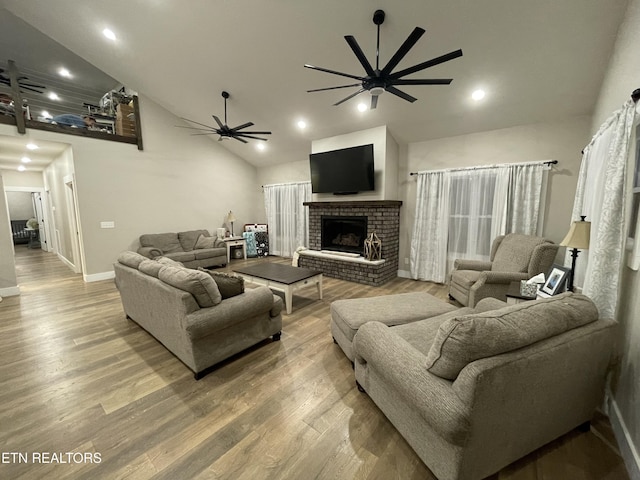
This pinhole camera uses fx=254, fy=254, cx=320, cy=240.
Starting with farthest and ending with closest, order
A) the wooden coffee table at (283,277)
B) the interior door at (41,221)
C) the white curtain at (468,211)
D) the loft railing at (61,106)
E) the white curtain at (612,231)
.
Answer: the interior door at (41,221) < the loft railing at (61,106) < the white curtain at (468,211) < the wooden coffee table at (283,277) < the white curtain at (612,231)

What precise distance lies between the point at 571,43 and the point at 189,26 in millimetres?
4457

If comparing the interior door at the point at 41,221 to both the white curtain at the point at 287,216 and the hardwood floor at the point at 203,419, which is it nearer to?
the white curtain at the point at 287,216

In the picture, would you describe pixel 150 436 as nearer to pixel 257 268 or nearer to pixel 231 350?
pixel 231 350

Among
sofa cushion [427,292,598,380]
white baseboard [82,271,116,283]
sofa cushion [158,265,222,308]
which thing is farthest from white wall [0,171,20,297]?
sofa cushion [427,292,598,380]

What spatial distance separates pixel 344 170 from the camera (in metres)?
4.86

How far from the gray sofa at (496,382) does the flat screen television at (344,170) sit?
3.49m

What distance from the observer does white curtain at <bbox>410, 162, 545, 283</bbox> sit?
3740 mm

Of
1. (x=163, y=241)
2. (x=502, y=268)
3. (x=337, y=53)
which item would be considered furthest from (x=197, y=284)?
(x=163, y=241)

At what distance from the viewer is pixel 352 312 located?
2.29 meters

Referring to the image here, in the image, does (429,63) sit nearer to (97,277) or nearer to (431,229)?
(431,229)

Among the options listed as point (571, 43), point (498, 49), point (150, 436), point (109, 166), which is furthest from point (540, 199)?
point (109, 166)

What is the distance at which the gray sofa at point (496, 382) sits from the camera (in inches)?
42.7

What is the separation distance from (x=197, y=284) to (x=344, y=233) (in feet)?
12.4

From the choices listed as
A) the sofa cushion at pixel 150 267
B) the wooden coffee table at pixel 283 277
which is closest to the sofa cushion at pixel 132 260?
the sofa cushion at pixel 150 267
